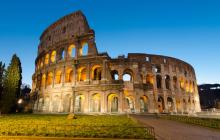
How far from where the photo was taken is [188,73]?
38219 mm

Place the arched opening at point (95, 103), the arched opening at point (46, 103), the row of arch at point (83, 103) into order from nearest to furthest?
the row of arch at point (83, 103), the arched opening at point (95, 103), the arched opening at point (46, 103)

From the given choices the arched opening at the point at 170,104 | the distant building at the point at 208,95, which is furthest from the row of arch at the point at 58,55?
the distant building at the point at 208,95

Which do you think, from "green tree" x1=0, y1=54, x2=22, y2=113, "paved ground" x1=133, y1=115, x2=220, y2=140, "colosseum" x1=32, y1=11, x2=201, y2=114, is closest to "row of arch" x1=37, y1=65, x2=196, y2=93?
"colosseum" x1=32, y1=11, x2=201, y2=114

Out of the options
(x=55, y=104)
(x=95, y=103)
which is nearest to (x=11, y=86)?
(x=55, y=104)

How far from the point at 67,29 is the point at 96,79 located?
38.1ft

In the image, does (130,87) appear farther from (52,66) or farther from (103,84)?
(52,66)

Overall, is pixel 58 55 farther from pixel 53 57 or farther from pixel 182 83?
pixel 182 83

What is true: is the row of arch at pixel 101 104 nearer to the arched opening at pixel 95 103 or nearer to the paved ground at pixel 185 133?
the arched opening at pixel 95 103

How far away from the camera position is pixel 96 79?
103 ft

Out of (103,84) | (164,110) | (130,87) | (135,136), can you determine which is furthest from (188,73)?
(135,136)

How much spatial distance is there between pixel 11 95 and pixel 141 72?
2239 cm

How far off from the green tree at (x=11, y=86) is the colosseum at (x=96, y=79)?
5012 mm

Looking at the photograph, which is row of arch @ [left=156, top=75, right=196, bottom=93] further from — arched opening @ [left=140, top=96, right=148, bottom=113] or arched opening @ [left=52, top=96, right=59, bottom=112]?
arched opening @ [left=52, top=96, right=59, bottom=112]

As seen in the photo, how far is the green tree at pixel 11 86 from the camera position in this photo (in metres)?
26.9
